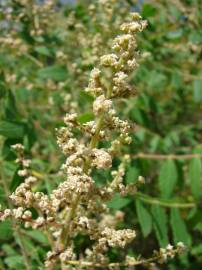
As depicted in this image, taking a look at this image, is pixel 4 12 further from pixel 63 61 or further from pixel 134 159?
pixel 134 159

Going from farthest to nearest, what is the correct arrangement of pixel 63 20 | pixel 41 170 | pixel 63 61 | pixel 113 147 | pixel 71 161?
pixel 63 20
pixel 63 61
pixel 41 170
pixel 113 147
pixel 71 161

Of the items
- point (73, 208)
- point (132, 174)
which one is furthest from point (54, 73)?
point (73, 208)

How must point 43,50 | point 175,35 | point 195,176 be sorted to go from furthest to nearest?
1. point 175,35
2. point 43,50
3. point 195,176

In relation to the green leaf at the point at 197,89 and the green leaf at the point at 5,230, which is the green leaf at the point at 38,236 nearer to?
the green leaf at the point at 5,230

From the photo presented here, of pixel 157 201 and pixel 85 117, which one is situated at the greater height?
pixel 85 117

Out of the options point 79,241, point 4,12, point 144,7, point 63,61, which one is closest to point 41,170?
point 79,241

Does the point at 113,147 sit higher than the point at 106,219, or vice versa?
the point at 113,147

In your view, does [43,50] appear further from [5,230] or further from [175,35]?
[5,230]
